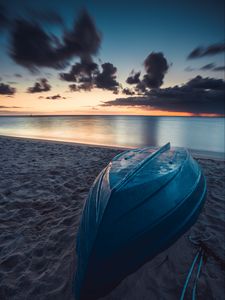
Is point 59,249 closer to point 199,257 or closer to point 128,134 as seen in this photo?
point 199,257

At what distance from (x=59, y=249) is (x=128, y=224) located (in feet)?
4.66

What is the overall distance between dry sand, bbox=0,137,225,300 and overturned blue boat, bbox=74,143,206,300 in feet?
1.38

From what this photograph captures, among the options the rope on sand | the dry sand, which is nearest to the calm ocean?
the dry sand

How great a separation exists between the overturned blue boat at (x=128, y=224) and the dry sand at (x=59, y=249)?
422 millimetres

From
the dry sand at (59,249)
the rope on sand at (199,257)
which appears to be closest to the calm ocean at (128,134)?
the dry sand at (59,249)

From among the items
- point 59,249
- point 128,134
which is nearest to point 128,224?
point 59,249

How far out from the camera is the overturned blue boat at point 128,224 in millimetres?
1643

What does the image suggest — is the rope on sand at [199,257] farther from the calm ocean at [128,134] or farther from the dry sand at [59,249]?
the calm ocean at [128,134]

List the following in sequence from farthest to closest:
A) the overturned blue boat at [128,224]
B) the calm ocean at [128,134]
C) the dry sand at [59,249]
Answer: the calm ocean at [128,134] → the dry sand at [59,249] → the overturned blue boat at [128,224]

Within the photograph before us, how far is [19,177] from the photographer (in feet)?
15.8

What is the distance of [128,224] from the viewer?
71.2 inches

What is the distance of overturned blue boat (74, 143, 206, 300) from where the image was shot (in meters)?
1.64

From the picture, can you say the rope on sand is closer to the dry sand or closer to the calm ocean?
the dry sand

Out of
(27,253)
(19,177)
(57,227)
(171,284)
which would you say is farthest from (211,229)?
(19,177)
